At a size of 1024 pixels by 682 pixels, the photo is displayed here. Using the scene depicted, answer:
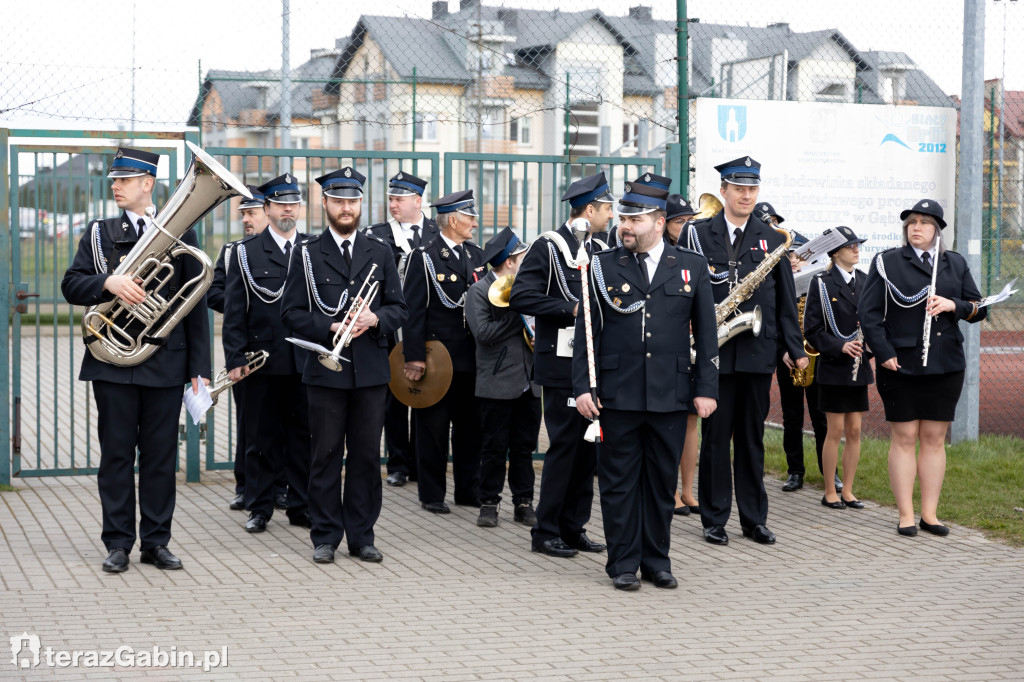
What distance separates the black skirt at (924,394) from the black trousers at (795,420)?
1.33 meters

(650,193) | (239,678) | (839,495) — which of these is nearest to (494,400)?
(650,193)

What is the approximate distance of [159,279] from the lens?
6.44 metres

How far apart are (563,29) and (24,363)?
34.9 ft

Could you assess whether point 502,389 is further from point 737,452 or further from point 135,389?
point 135,389

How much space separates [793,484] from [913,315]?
6.49ft

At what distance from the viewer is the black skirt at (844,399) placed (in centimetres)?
822

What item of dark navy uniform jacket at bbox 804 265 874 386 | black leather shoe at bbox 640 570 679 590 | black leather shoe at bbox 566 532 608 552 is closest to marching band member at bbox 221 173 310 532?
black leather shoe at bbox 566 532 608 552

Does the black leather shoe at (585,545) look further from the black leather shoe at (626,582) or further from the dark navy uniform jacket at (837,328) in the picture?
the dark navy uniform jacket at (837,328)

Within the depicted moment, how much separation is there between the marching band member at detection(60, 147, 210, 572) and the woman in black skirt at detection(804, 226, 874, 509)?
4037 mm

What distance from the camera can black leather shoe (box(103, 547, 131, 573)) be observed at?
252 inches

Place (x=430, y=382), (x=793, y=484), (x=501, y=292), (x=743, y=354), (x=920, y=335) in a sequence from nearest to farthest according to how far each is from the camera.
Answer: (x=743, y=354) < (x=920, y=335) < (x=501, y=292) < (x=430, y=382) < (x=793, y=484)

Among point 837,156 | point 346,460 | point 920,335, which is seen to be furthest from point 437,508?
point 837,156

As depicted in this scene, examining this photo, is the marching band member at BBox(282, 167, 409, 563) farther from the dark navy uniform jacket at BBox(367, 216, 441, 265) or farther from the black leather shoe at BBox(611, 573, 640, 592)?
the dark navy uniform jacket at BBox(367, 216, 441, 265)

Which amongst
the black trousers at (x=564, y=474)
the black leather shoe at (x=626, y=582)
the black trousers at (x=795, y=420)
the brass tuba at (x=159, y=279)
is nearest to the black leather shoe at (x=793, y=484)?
the black trousers at (x=795, y=420)
